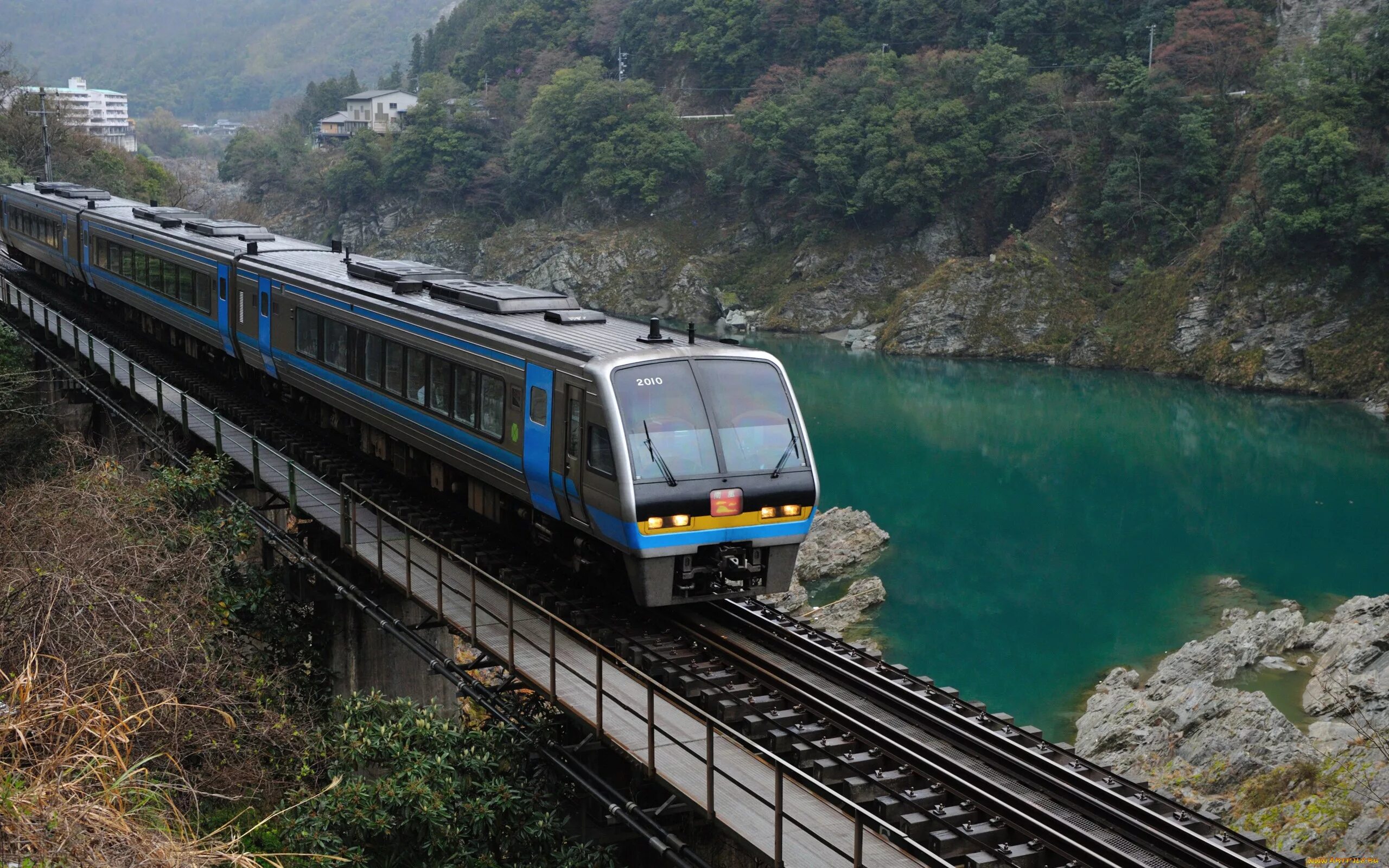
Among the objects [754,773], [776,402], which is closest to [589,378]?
[776,402]

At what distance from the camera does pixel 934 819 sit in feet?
31.4

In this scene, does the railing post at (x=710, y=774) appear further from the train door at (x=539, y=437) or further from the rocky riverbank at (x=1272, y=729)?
the rocky riverbank at (x=1272, y=729)

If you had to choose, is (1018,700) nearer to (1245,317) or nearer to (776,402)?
(776,402)

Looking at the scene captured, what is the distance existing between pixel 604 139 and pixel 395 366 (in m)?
59.6

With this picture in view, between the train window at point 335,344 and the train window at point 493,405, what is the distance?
4.56 meters

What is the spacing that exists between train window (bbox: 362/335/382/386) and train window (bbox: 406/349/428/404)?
97 cm

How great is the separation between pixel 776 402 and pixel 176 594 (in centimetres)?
726

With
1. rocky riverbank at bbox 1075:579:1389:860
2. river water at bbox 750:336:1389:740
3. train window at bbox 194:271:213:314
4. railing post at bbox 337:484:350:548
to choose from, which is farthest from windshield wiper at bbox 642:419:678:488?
train window at bbox 194:271:213:314

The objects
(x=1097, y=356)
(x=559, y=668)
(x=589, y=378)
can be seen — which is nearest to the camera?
(x=559, y=668)

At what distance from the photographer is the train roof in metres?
14.5

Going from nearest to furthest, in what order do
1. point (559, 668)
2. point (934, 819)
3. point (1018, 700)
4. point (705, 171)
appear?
1. point (934, 819)
2. point (559, 668)
3. point (1018, 700)
4. point (705, 171)

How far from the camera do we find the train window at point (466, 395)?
15492 millimetres

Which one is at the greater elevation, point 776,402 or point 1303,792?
point 776,402

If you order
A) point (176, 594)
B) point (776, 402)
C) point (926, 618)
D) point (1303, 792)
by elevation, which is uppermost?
point (776, 402)
